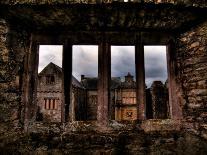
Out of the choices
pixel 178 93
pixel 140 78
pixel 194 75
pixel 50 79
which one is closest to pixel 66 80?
pixel 140 78

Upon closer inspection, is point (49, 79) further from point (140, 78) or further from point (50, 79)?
point (140, 78)

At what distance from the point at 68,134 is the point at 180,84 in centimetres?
198

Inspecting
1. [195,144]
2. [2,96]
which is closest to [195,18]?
[195,144]

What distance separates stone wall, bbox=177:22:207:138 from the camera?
3.49 meters

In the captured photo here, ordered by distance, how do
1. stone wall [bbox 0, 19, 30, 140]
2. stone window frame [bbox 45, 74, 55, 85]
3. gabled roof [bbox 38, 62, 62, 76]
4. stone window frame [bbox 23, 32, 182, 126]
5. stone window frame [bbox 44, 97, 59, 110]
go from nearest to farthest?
1. stone wall [bbox 0, 19, 30, 140]
2. stone window frame [bbox 23, 32, 182, 126]
3. stone window frame [bbox 44, 97, 59, 110]
4. gabled roof [bbox 38, 62, 62, 76]
5. stone window frame [bbox 45, 74, 55, 85]

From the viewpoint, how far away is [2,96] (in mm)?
3389

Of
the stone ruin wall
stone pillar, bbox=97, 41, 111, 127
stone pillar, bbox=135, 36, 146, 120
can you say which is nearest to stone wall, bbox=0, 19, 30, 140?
the stone ruin wall

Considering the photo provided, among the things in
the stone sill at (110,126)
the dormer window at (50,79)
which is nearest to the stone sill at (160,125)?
the stone sill at (110,126)

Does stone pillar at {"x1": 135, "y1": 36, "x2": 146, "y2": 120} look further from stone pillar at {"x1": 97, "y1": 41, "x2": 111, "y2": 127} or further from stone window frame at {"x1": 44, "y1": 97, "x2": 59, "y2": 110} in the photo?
stone window frame at {"x1": 44, "y1": 97, "x2": 59, "y2": 110}

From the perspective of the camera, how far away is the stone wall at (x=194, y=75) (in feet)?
A: 11.5

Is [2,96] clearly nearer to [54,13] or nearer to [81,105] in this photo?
[54,13]

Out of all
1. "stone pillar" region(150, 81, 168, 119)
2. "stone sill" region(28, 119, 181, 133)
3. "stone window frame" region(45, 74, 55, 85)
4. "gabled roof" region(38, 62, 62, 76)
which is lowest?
"stone sill" region(28, 119, 181, 133)

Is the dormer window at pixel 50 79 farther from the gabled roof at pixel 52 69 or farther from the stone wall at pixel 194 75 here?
the stone wall at pixel 194 75

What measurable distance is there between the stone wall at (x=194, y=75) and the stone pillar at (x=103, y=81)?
1.19 metres
